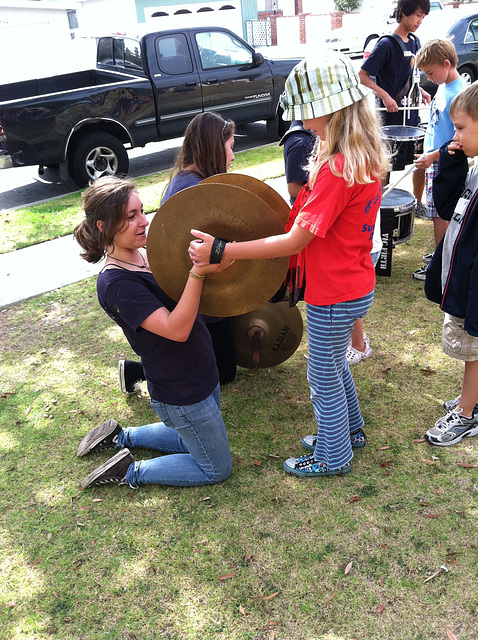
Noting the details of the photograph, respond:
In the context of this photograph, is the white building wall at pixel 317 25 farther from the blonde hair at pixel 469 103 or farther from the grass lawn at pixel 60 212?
the blonde hair at pixel 469 103

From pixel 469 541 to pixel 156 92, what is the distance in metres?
7.87

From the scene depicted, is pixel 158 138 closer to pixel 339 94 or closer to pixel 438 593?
pixel 339 94

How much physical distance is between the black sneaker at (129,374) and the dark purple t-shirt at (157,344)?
110 centimetres

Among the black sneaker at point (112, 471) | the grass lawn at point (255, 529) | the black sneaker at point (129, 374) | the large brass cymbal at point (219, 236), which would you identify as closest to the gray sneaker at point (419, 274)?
the grass lawn at point (255, 529)

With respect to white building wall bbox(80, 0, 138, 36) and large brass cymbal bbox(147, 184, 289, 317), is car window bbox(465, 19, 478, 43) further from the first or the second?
white building wall bbox(80, 0, 138, 36)

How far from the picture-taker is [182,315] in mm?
2334

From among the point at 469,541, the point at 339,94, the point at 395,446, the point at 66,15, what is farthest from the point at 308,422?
the point at 66,15

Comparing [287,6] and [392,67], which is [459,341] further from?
[287,6]

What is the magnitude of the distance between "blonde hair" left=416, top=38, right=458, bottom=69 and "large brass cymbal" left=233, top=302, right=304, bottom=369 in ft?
7.87

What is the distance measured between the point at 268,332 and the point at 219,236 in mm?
1417

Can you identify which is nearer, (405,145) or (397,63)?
(405,145)

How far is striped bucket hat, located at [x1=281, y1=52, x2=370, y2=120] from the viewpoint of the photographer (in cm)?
217

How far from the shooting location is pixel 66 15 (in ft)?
82.3

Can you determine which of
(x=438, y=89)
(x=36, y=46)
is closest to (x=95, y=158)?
(x=438, y=89)
